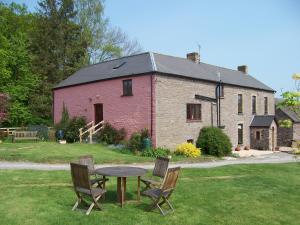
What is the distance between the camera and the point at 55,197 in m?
9.73

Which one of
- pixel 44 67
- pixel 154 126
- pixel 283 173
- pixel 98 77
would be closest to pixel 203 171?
pixel 283 173

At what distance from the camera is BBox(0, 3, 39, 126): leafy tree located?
37.8 meters

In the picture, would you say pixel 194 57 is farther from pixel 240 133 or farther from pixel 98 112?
pixel 98 112

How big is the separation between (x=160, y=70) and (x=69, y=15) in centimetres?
2516

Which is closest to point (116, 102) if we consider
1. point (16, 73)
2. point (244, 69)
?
point (16, 73)

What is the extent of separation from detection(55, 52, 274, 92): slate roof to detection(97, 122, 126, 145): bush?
401 cm

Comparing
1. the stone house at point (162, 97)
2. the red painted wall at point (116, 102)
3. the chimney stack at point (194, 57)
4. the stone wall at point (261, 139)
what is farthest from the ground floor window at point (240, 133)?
the red painted wall at point (116, 102)

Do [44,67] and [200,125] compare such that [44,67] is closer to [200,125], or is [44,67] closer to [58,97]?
[58,97]

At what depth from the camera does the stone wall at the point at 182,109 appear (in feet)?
77.0

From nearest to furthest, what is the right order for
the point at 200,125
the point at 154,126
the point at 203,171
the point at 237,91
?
the point at 203,171, the point at 154,126, the point at 200,125, the point at 237,91

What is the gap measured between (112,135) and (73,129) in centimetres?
429

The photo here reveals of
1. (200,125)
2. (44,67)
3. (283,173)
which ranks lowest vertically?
(283,173)

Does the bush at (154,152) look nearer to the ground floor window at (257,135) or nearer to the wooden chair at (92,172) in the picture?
the wooden chair at (92,172)

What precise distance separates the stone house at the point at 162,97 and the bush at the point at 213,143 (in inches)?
27.6
